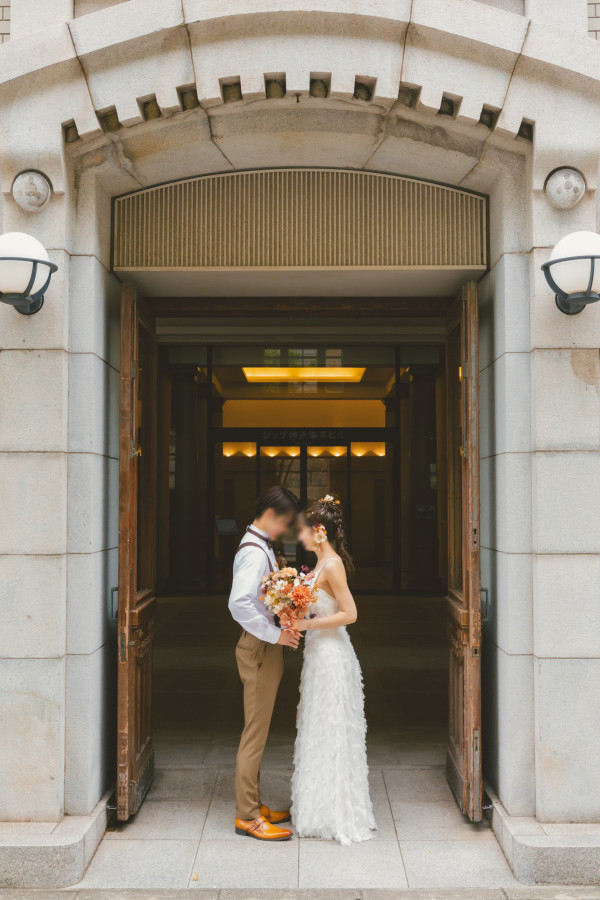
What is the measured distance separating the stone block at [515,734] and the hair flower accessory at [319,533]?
4.47ft

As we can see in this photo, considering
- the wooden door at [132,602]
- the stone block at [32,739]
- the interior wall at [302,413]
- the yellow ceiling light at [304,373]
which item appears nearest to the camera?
the stone block at [32,739]

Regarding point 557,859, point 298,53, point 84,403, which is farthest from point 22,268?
point 557,859

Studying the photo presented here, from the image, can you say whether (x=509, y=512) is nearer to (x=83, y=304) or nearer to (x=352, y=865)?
(x=352, y=865)

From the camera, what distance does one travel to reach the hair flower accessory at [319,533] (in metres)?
4.96

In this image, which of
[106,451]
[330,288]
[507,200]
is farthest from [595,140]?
[106,451]

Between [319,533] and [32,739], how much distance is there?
2162mm

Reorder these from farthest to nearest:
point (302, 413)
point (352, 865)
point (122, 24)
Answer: point (302, 413) → point (122, 24) → point (352, 865)

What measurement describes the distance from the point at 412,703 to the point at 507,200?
5115mm

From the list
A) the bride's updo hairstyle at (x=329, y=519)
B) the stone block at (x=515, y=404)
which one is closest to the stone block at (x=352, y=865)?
the bride's updo hairstyle at (x=329, y=519)

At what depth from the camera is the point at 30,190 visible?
471cm

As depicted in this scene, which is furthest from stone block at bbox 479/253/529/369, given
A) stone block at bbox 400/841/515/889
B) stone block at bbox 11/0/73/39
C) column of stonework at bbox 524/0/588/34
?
stone block at bbox 11/0/73/39

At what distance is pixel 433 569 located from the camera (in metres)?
15.0

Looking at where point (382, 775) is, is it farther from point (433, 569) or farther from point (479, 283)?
point (433, 569)

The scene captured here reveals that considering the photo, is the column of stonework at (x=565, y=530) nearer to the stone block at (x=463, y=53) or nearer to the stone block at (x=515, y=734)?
the stone block at (x=515, y=734)
